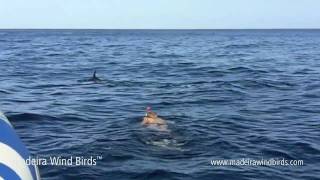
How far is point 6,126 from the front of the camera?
13.4ft

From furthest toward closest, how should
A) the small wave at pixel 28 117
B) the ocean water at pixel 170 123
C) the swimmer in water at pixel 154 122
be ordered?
the small wave at pixel 28 117, the swimmer in water at pixel 154 122, the ocean water at pixel 170 123

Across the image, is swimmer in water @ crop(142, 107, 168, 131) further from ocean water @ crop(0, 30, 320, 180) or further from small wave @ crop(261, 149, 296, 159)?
small wave @ crop(261, 149, 296, 159)

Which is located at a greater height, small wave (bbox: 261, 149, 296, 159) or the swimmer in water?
the swimmer in water

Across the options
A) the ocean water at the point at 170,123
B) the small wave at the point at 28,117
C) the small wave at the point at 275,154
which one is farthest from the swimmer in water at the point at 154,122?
the small wave at the point at 28,117

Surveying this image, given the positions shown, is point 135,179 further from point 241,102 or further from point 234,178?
point 241,102

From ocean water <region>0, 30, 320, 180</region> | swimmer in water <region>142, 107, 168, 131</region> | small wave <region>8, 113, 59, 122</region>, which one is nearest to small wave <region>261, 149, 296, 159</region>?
ocean water <region>0, 30, 320, 180</region>

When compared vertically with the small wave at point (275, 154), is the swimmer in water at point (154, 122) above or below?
above

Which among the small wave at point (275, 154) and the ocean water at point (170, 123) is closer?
the ocean water at point (170, 123)

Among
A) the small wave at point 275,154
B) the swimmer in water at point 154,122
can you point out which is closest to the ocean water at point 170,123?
the small wave at point 275,154

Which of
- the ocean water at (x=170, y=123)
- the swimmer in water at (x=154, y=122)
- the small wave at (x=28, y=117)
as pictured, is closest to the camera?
the ocean water at (x=170, y=123)

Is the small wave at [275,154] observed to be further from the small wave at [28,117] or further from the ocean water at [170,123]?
the small wave at [28,117]

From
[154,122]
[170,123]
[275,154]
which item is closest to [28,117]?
[154,122]

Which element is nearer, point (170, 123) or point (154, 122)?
point (154, 122)

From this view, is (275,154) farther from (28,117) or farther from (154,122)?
(28,117)
